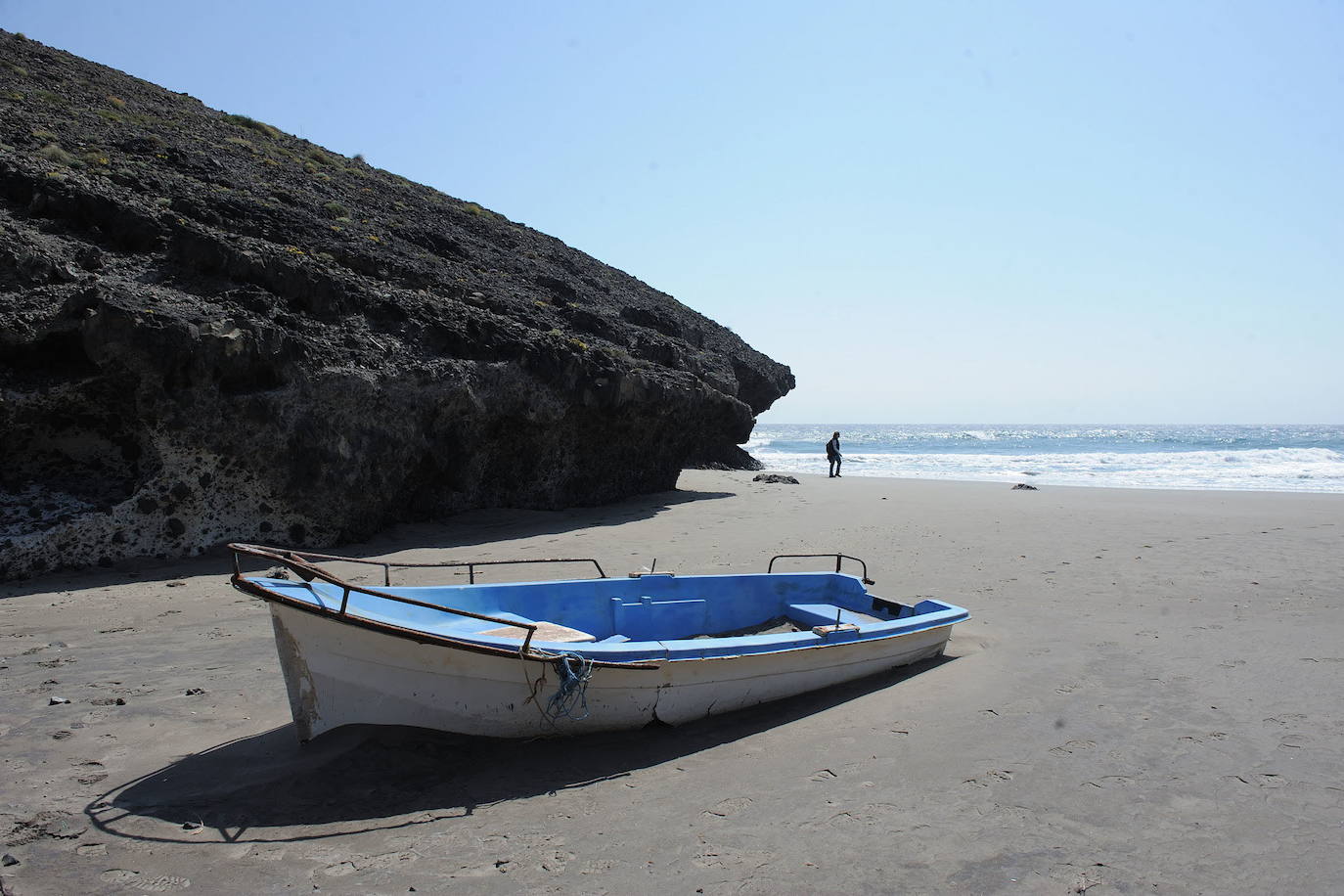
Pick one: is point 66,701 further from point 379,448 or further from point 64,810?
point 379,448

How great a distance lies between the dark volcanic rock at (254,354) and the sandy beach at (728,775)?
5.04 ft

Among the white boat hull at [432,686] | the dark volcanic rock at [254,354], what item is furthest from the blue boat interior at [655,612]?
the dark volcanic rock at [254,354]

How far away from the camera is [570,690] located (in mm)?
4816

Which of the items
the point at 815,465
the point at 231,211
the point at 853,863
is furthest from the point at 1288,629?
the point at 815,465

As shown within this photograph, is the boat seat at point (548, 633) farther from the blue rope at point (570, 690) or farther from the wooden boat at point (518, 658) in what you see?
the blue rope at point (570, 690)

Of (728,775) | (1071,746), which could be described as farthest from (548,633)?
(1071,746)

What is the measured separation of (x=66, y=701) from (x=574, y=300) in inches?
482

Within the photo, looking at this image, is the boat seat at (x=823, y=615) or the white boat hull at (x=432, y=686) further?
the boat seat at (x=823, y=615)

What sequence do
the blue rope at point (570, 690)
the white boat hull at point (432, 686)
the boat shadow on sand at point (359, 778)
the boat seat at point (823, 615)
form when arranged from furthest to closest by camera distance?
the boat seat at point (823, 615), the blue rope at point (570, 690), the white boat hull at point (432, 686), the boat shadow on sand at point (359, 778)

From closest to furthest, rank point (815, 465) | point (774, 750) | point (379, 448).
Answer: point (774, 750), point (379, 448), point (815, 465)

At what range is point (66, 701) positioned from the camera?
18.0ft

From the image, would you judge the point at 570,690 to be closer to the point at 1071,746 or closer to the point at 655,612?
the point at 655,612

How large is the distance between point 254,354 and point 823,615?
7469 mm

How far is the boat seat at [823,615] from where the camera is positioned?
7.39m
